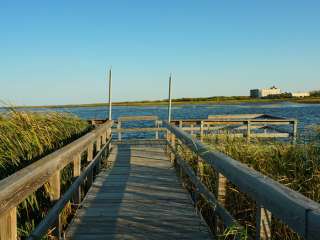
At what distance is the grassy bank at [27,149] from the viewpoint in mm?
3801

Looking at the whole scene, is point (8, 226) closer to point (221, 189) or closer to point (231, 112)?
point (221, 189)

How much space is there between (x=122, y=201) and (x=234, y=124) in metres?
9.10

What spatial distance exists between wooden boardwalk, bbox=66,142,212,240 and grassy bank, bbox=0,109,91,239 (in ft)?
1.25

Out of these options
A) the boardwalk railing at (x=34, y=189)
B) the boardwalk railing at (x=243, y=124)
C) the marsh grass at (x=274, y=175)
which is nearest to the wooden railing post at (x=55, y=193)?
the boardwalk railing at (x=34, y=189)

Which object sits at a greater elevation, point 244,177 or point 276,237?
point 244,177

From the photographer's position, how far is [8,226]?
7.55 feet

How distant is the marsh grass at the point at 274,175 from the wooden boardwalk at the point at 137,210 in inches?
12.6

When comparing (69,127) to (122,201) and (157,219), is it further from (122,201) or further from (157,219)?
(157,219)

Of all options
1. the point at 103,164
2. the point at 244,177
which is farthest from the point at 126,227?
the point at 103,164

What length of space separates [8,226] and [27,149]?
2411 millimetres

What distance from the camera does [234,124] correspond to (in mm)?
13789

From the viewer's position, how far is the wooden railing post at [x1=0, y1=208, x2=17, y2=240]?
88.1 inches

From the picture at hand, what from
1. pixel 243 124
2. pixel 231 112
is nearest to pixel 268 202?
pixel 243 124

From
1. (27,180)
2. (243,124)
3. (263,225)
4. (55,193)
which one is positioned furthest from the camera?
(243,124)
